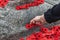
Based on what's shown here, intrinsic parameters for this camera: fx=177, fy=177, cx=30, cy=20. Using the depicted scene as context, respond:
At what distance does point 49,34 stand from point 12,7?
1.63 feet

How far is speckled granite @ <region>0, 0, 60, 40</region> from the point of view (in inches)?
48.5

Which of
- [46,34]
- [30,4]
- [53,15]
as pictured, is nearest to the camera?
[53,15]

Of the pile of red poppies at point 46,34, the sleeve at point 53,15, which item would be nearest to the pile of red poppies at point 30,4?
the pile of red poppies at point 46,34

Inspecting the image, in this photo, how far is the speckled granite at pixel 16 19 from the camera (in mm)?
1232

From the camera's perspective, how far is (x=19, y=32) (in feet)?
4.09

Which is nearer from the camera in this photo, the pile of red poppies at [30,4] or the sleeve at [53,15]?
the sleeve at [53,15]

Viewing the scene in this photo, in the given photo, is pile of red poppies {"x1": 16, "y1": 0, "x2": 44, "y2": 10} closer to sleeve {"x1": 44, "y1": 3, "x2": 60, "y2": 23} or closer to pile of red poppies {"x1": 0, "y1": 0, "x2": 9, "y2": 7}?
pile of red poppies {"x1": 0, "y1": 0, "x2": 9, "y2": 7}

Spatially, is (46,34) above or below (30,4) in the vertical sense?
below

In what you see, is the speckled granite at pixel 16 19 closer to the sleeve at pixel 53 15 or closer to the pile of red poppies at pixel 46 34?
the pile of red poppies at pixel 46 34

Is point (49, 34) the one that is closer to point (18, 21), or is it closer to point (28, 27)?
point (28, 27)

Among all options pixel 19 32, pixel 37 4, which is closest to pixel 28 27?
pixel 19 32

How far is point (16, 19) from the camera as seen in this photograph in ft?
4.52

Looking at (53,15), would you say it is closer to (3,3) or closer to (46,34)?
(46,34)

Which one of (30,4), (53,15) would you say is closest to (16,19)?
(30,4)
